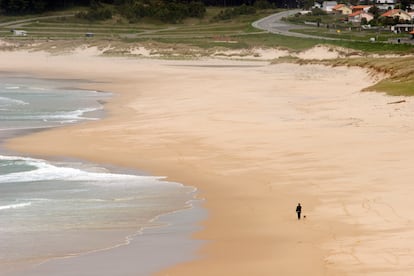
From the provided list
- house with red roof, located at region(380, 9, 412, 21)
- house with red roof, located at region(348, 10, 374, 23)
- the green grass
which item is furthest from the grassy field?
house with red roof, located at region(348, 10, 374, 23)

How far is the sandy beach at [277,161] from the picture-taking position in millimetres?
15586

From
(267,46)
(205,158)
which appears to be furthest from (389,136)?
(267,46)

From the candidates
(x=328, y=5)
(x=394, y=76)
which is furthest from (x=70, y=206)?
(x=328, y=5)

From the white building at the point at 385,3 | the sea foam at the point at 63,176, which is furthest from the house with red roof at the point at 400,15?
the sea foam at the point at 63,176

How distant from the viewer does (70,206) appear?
20062mm

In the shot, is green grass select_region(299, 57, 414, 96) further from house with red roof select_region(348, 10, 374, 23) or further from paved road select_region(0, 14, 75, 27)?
paved road select_region(0, 14, 75, 27)

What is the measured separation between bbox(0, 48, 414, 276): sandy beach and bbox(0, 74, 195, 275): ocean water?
3.28 feet

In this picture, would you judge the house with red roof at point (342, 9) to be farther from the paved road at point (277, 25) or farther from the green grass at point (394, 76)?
the green grass at point (394, 76)

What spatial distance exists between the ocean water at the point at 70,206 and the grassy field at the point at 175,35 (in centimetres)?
3842

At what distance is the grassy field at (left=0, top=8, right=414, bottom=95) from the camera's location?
86500 millimetres

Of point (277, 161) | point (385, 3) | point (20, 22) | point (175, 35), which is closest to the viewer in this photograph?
point (277, 161)

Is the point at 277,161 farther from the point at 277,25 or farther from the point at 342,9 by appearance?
the point at 342,9

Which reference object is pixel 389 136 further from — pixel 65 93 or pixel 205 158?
pixel 65 93

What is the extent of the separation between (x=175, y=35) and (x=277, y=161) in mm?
78432
